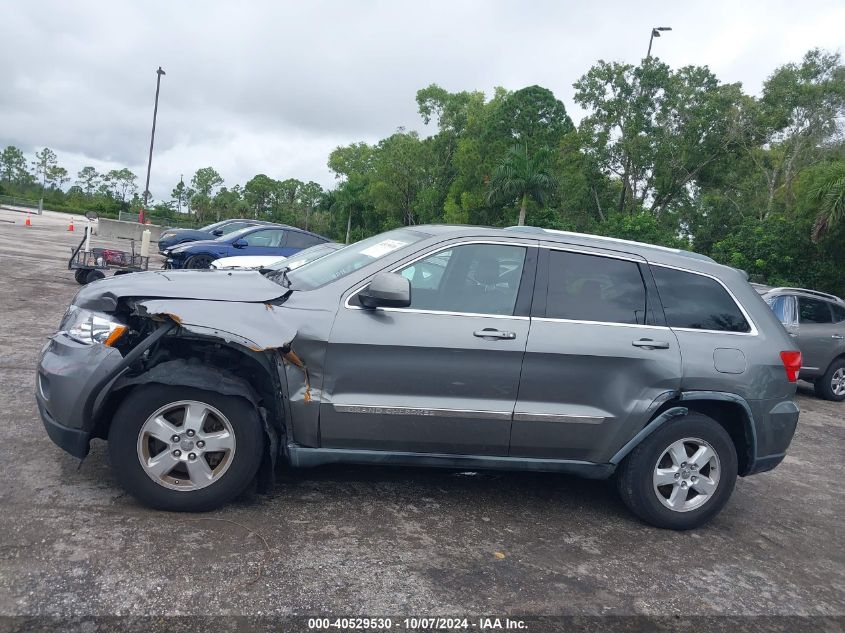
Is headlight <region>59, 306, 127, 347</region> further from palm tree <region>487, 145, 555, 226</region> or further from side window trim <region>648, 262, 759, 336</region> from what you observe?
palm tree <region>487, 145, 555, 226</region>

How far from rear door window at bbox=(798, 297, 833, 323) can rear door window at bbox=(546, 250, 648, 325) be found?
7.12 meters

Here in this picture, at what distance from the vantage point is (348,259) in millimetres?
4680

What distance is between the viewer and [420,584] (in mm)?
3514

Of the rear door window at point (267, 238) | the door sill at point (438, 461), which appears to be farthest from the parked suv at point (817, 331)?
the rear door window at point (267, 238)

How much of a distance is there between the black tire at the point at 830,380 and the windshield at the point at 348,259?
8491mm

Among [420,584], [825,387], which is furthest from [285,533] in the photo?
[825,387]

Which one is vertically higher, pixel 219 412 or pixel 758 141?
pixel 758 141

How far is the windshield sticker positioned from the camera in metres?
4.48

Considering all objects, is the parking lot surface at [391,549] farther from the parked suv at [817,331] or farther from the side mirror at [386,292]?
the parked suv at [817,331]

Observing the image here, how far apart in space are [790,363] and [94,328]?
4389 mm

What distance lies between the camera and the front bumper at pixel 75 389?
3.86 metres

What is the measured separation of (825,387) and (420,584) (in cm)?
939

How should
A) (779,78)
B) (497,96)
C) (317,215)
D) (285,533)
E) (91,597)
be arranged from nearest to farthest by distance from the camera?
Result: (91,597) < (285,533) < (779,78) < (497,96) < (317,215)

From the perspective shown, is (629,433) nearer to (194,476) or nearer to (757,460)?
(757,460)
